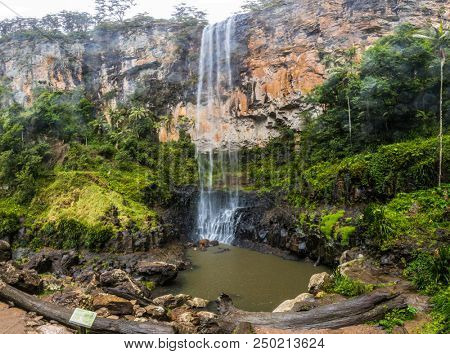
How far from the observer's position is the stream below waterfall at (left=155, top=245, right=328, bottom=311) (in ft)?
40.4

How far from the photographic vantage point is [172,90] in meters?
33.3

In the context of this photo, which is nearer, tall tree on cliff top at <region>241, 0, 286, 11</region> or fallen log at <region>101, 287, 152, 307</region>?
fallen log at <region>101, 287, 152, 307</region>

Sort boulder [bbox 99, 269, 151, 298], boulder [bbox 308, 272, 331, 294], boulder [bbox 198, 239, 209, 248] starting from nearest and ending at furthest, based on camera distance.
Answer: boulder [bbox 308, 272, 331, 294] < boulder [bbox 99, 269, 151, 298] < boulder [bbox 198, 239, 209, 248]

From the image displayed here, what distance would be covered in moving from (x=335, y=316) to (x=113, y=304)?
531 centimetres

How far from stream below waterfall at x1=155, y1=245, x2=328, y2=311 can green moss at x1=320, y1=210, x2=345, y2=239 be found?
1588 millimetres

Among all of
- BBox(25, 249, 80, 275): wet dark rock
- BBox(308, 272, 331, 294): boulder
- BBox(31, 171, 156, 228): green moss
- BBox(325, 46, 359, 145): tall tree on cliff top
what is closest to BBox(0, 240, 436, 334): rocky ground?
BBox(308, 272, 331, 294): boulder

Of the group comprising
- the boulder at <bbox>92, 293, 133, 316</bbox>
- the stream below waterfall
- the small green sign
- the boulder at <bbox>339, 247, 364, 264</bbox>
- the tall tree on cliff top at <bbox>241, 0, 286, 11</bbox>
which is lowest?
the stream below waterfall

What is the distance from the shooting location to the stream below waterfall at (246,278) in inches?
485

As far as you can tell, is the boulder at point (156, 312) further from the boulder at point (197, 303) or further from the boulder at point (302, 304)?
the boulder at point (302, 304)

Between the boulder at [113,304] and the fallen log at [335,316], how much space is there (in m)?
2.52

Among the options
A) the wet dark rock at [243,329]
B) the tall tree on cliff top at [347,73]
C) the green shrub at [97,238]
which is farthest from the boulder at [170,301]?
the tall tree on cliff top at [347,73]

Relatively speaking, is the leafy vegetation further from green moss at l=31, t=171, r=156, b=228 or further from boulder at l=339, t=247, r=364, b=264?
green moss at l=31, t=171, r=156, b=228

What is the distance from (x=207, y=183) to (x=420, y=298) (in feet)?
65.0

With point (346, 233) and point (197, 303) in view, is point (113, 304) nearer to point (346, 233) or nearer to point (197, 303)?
point (197, 303)
